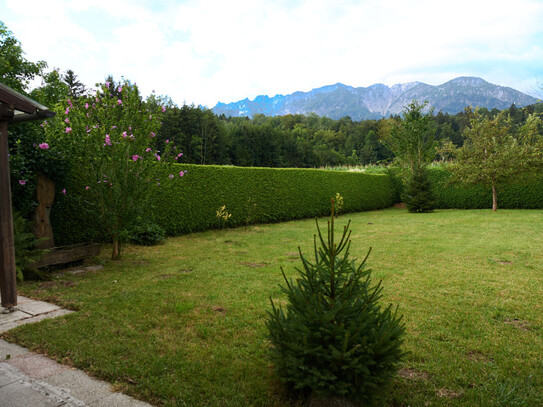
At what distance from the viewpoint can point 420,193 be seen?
1603 cm

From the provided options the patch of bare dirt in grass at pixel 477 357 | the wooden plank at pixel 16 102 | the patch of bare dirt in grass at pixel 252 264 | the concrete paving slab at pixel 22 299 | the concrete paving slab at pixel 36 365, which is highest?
the wooden plank at pixel 16 102

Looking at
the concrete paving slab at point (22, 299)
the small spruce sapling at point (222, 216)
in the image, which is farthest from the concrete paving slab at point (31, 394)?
the small spruce sapling at point (222, 216)

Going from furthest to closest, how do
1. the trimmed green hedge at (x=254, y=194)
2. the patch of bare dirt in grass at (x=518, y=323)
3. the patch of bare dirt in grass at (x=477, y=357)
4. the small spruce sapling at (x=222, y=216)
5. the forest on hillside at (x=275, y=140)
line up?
the forest on hillside at (x=275, y=140) → the small spruce sapling at (x=222, y=216) → the trimmed green hedge at (x=254, y=194) → the patch of bare dirt in grass at (x=518, y=323) → the patch of bare dirt in grass at (x=477, y=357)

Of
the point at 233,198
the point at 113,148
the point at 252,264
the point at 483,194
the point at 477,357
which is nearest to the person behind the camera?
the point at 477,357

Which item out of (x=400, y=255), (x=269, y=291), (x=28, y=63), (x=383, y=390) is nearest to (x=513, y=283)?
(x=400, y=255)

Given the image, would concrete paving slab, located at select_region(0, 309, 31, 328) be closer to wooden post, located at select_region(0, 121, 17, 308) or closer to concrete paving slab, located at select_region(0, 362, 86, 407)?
wooden post, located at select_region(0, 121, 17, 308)

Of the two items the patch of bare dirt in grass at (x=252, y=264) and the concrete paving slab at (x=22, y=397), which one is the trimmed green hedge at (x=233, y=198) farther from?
the concrete paving slab at (x=22, y=397)

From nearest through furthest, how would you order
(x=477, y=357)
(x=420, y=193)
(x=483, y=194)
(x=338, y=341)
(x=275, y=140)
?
(x=338, y=341)
(x=477, y=357)
(x=420, y=193)
(x=483, y=194)
(x=275, y=140)

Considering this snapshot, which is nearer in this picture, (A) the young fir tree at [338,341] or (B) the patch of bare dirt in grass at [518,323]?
(A) the young fir tree at [338,341]

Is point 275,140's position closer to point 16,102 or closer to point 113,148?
point 113,148

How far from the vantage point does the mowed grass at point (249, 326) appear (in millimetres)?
2105

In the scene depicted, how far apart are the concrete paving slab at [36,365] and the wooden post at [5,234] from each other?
1405mm

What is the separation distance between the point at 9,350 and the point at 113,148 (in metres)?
3.91

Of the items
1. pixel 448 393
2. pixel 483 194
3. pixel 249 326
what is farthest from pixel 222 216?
pixel 483 194
